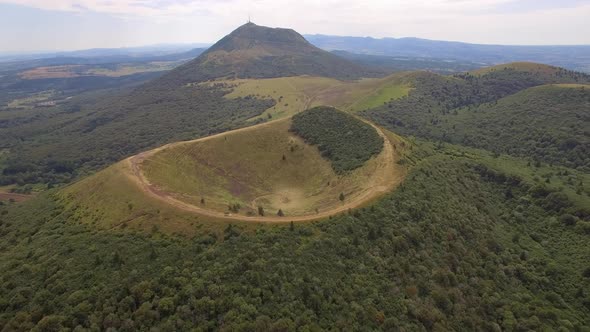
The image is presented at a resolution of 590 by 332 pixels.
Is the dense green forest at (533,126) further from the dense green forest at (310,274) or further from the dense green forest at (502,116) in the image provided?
the dense green forest at (310,274)

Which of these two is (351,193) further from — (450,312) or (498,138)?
(498,138)

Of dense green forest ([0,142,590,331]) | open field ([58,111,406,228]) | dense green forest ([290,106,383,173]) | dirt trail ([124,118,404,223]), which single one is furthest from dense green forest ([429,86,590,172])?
dirt trail ([124,118,404,223])

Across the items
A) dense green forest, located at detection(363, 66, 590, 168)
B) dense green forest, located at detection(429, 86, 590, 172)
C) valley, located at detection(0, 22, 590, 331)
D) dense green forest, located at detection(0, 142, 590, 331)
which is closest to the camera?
dense green forest, located at detection(0, 142, 590, 331)

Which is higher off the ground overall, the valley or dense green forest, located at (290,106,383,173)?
dense green forest, located at (290,106,383,173)

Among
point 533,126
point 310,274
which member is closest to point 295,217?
point 310,274

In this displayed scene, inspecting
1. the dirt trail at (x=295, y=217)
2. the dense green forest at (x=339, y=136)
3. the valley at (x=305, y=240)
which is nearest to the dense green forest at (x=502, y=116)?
the valley at (x=305, y=240)

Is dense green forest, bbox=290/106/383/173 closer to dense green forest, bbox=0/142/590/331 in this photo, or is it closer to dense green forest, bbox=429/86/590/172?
dense green forest, bbox=0/142/590/331

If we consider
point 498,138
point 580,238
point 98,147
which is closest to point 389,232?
point 580,238
